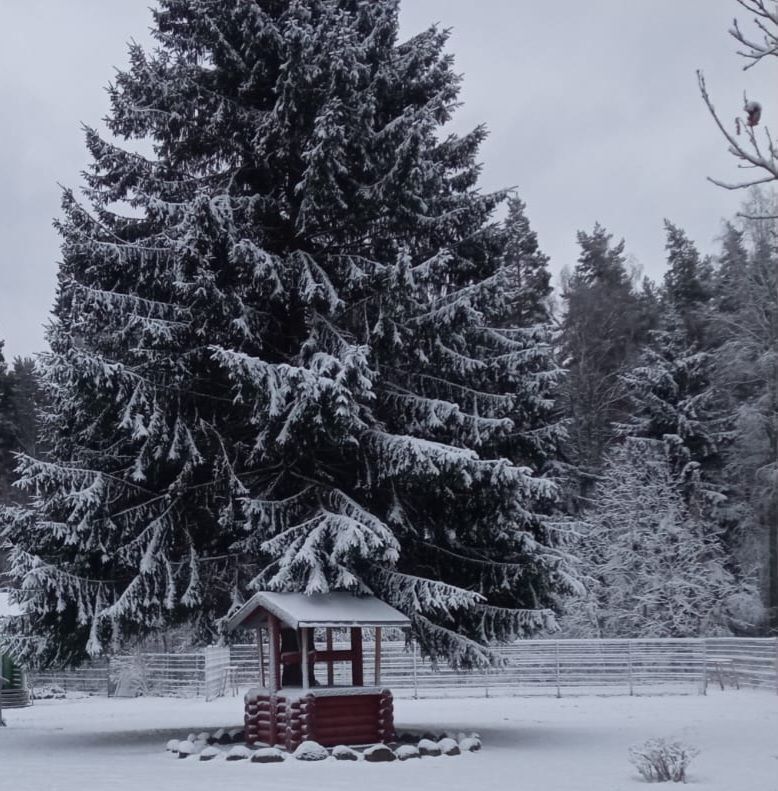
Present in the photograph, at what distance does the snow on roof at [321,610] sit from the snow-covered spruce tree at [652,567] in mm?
16717

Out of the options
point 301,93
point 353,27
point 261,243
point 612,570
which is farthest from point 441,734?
point 612,570

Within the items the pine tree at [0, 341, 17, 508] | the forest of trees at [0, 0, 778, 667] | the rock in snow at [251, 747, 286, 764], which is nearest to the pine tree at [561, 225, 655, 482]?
the forest of trees at [0, 0, 778, 667]

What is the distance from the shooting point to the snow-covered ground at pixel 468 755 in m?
11.5

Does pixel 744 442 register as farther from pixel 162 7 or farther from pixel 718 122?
pixel 718 122

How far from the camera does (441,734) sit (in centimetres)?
1583

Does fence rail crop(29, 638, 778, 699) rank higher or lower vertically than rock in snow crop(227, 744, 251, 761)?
lower

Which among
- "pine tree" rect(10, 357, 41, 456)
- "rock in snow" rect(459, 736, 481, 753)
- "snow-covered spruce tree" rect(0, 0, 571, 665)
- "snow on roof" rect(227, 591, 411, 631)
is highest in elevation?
"pine tree" rect(10, 357, 41, 456)

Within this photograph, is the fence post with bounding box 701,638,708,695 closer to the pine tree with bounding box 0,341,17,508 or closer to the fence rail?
the fence rail

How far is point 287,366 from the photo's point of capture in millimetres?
14828

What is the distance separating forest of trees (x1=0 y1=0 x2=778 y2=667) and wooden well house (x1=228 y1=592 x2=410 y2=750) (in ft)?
1.43

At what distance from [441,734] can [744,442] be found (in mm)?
20029

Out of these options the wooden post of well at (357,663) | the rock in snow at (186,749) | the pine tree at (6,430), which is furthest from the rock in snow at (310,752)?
the pine tree at (6,430)

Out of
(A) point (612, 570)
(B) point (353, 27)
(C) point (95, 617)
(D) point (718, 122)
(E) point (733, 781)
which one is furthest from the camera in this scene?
(A) point (612, 570)

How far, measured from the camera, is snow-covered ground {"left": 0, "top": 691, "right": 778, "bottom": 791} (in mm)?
11523
